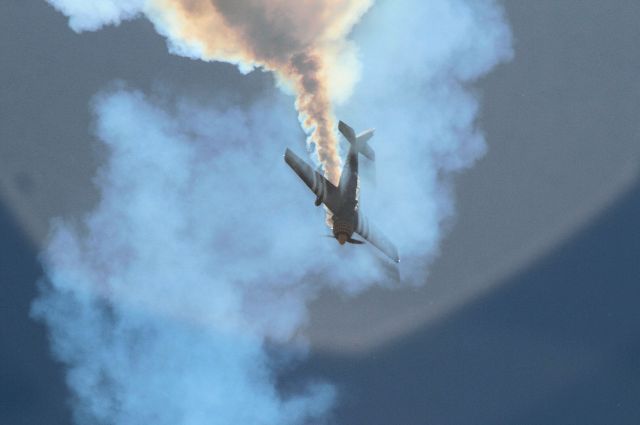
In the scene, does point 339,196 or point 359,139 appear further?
point 359,139

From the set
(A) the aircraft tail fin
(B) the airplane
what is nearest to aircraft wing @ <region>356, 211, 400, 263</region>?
(B) the airplane

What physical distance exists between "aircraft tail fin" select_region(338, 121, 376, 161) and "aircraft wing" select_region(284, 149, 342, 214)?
726 cm

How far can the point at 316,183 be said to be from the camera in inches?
2921

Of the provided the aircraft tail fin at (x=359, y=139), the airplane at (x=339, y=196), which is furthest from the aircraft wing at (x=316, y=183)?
the aircraft tail fin at (x=359, y=139)

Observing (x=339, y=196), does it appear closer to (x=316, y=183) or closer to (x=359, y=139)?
(x=316, y=183)

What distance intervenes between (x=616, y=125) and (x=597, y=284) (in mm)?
23369

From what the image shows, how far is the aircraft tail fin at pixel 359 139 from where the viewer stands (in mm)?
78438

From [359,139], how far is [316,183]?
9.84 meters

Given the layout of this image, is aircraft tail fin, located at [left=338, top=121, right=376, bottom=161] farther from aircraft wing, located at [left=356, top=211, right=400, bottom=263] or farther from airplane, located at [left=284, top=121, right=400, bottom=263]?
aircraft wing, located at [left=356, top=211, right=400, bottom=263]

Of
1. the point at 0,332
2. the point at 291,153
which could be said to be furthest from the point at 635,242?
the point at 0,332

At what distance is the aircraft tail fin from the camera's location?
257 feet

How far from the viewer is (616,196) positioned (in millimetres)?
97000

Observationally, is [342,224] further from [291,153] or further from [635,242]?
[635,242]

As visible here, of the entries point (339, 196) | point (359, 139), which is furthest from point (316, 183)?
point (359, 139)
